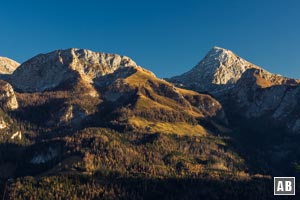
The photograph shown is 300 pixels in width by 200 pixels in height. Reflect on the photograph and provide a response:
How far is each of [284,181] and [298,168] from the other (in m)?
34.7

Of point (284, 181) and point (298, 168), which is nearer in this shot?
point (298, 168)

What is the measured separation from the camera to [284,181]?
11088cm

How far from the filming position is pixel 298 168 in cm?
7750
